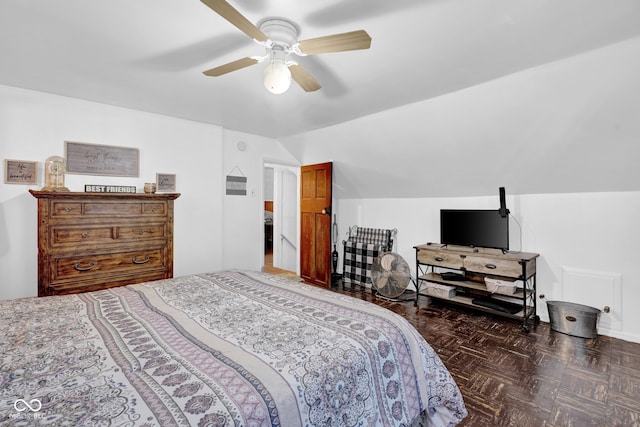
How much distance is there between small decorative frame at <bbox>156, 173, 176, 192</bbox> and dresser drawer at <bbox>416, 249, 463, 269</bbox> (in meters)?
3.21

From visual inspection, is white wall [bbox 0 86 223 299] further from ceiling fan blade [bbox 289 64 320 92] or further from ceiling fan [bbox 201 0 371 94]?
ceiling fan blade [bbox 289 64 320 92]

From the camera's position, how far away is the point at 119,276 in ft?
9.18

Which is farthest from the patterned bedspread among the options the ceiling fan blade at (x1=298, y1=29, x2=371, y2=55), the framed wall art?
the framed wall art

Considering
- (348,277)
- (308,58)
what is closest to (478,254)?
(348,277)

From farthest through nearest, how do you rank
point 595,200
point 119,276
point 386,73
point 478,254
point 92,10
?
point 478,254, point 595,200, point 119,276, point 386,73, point 92,10

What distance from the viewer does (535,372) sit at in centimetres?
229

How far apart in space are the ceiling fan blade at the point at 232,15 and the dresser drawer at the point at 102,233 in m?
2.22

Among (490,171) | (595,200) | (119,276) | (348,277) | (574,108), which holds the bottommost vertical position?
(348,277)

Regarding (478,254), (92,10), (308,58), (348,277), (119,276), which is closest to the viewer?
(92,10)

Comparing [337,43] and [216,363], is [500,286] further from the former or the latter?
[216,363]

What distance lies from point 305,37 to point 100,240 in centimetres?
247

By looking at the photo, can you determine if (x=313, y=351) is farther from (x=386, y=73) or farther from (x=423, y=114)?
(x=423, y=114)

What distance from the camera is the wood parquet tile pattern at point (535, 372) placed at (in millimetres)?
1838

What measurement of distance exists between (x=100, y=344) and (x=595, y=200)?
4.17 metres
